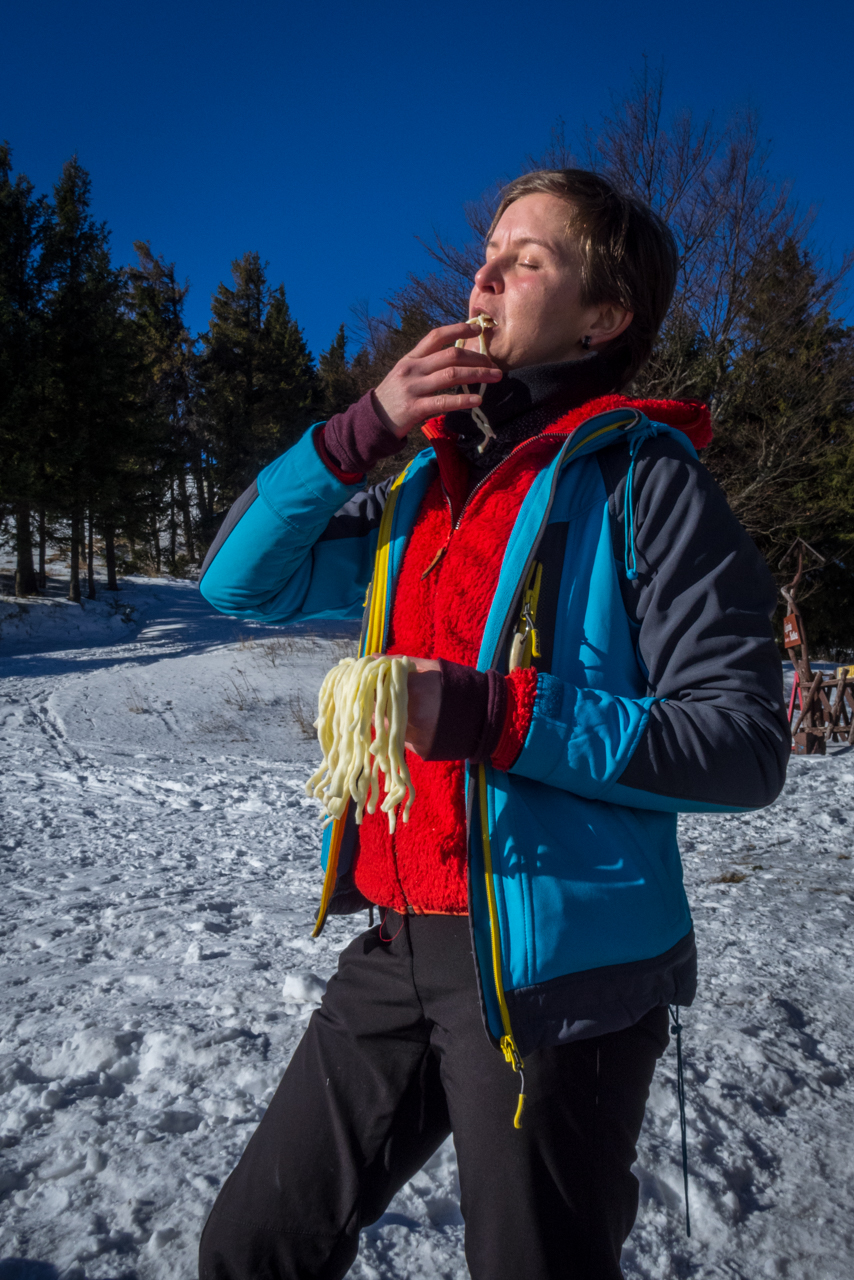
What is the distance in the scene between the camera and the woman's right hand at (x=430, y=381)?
1.29 metres

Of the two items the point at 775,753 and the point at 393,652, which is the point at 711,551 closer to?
the point at 775,753

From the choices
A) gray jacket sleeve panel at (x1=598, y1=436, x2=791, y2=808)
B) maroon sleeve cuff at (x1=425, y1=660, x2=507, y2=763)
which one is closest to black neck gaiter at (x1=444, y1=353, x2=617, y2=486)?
gray jacket sleeve panel at (x1=598, y1=436, x2=791, y2=808)

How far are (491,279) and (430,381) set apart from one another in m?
0.29

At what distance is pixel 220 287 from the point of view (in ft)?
103

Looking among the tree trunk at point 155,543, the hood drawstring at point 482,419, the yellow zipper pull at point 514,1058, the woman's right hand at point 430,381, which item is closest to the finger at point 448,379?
the woman's right hand at point 430,381

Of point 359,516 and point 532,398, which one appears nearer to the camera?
point 532,398

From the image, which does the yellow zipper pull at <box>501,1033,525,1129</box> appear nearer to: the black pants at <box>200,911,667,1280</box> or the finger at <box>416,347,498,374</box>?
the black pants at <box>200,911,667,1280</box>

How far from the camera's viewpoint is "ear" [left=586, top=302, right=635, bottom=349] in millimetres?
1440

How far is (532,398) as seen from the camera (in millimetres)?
1397

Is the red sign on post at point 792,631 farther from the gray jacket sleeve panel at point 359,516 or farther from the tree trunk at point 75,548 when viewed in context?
the tree trunk at point 75,548

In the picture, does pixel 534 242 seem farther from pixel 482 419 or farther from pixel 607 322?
pixel 482 419

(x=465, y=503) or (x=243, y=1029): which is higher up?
(x=465, y=503)

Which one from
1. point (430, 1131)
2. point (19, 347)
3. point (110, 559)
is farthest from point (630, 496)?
point (110, 559)

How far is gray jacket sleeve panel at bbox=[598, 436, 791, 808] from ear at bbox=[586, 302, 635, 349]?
0.35 metres
